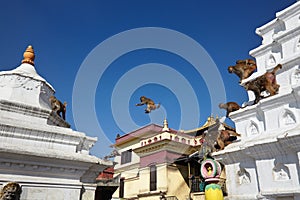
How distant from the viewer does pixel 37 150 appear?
637cm

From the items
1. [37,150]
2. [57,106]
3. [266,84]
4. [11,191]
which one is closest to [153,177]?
[266,84]

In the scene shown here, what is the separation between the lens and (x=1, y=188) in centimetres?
579

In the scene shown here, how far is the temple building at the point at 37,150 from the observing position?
20.1 ft

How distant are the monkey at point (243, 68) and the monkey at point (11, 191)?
39.4 ft

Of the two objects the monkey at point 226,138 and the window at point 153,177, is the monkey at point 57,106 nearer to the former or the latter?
the monkey at point 226,138

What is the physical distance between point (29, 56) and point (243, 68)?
A: 10.8 meters

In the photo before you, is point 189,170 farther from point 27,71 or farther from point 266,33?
point 27,71

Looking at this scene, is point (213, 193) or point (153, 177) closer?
point (213, 193)

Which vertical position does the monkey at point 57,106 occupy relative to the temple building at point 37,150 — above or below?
above

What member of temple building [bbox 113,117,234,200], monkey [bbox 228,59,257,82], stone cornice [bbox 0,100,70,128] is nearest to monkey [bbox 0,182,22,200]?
stone cornice [bbox 0,100,70,128]

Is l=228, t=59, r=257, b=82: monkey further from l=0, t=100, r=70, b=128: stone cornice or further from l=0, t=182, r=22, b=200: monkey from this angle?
l=0, t=182, r=22, b=200: monkey

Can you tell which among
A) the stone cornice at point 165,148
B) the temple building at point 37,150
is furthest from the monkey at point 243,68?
the temple building at point 37,150

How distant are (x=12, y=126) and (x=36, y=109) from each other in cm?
108

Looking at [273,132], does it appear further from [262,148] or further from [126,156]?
[126,156]
